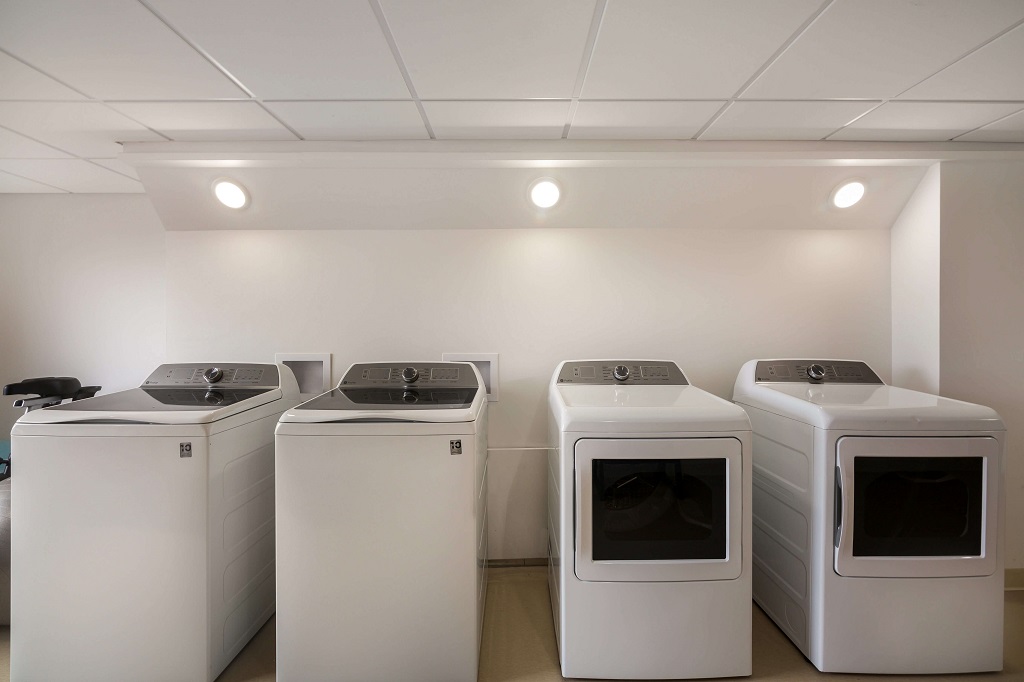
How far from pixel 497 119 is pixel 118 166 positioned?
211 cm

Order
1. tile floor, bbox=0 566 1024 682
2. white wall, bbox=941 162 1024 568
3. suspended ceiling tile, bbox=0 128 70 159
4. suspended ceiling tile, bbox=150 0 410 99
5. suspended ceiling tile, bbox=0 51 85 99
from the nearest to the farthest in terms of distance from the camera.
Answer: suspended ceiling tile, bbox=150 0 410 99 < suspended ceiling tile, bbox=0 51 85 99 < tile floor, bbox=0 566 1024 682 < suspended ceiling tile, bbox=0 128 70 159 < white wall, bbox=941 162 1024 568

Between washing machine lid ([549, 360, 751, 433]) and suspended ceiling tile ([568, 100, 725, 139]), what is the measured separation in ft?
3.51

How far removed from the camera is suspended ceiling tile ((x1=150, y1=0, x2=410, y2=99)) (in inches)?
54.2

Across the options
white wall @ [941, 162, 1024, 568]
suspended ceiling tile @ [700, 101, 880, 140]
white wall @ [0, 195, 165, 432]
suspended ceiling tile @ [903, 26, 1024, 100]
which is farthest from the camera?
white wall @ [0, 195, 165, 432]

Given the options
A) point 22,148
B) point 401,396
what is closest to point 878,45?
point 401,396

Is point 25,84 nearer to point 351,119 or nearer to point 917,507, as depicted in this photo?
point 351,119

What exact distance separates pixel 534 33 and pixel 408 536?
5.41ft

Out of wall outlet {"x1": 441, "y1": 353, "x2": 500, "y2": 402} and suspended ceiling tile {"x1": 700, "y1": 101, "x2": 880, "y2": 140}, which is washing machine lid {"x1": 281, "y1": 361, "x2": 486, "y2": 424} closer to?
wall outlet {"x1": 441, "y1": 353, "x2": 500, "y2": 402}

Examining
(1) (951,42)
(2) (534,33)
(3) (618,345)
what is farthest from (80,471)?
(1) (951,42)

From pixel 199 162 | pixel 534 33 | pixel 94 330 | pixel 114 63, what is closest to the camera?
pixel 534 33

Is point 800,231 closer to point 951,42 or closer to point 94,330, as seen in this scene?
point 951,42

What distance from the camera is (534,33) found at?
1.49m

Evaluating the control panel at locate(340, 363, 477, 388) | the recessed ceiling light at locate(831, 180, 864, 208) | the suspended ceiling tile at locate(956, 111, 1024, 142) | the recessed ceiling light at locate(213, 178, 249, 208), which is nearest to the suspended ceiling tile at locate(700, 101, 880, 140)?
the recessed ceiling light at locate(831, 180, 864, 208)

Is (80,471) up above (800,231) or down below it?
below
